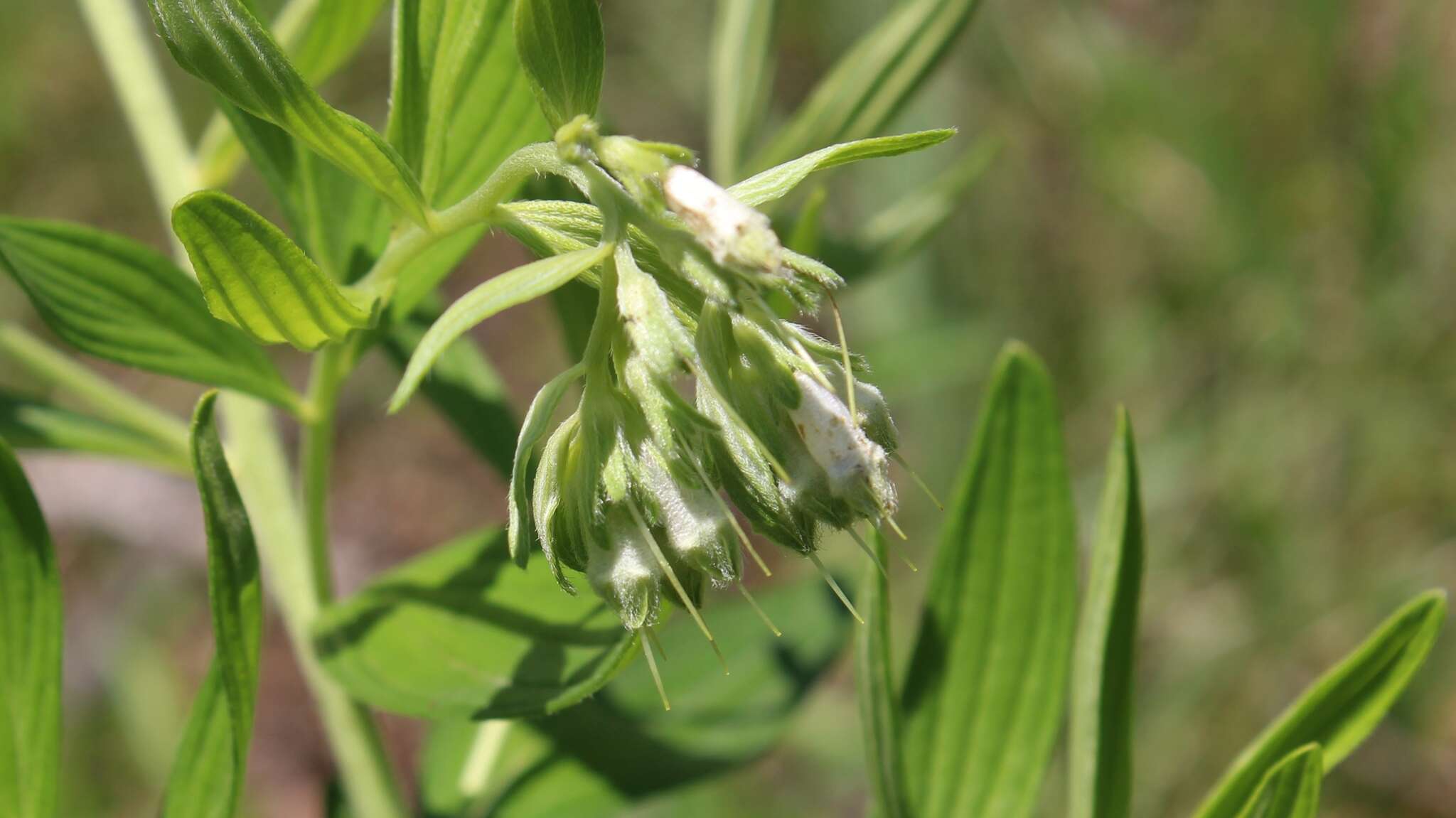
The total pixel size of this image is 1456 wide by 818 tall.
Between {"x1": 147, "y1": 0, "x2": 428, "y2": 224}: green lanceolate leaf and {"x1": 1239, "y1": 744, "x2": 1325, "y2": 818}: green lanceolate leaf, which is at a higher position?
{"x1": 147, "y1": 0, "x2": 428, "y2": 224}: green lanceolate leaf

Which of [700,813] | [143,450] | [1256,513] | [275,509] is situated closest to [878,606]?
[275,509]

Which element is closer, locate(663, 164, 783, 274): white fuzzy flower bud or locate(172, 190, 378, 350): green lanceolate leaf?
locate(663, 164, 783, 274): white fuzzy flower bud

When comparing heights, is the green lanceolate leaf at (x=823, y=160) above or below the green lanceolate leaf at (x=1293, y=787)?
above

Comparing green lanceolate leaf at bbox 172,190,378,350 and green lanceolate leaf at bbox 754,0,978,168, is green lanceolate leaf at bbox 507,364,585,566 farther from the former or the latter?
green lanceolate leaf at bbox 754,0,978,168

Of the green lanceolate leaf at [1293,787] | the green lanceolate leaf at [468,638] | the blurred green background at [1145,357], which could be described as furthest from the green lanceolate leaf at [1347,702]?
the blurred green background at [1145,357]

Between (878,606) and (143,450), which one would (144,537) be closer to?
(143,450)

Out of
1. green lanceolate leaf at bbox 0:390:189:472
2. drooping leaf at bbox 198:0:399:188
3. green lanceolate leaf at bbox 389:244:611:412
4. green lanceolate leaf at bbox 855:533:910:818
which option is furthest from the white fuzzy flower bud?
green lanceolate leaf at bbox 0:390:189:472

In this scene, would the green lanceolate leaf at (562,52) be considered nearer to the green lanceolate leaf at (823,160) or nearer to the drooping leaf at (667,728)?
the green lanceolate leaf at (823,160)
